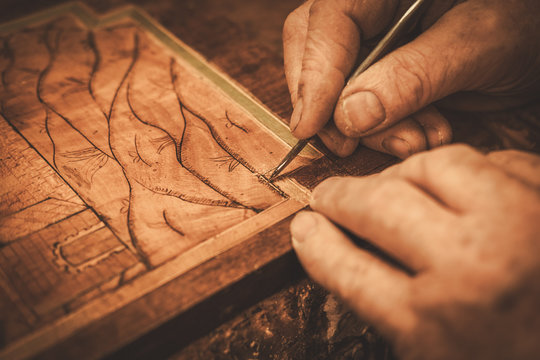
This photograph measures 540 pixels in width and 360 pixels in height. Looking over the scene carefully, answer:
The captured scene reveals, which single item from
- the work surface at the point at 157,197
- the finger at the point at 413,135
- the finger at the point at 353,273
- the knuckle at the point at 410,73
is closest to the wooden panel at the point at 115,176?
the work surface at the point at 157,197

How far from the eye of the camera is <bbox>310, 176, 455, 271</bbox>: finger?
71 centimetres

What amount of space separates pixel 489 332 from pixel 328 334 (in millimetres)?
645

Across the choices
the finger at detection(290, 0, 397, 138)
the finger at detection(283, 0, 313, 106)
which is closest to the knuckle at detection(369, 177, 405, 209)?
the finger at detection(290, 0, 397, 138)

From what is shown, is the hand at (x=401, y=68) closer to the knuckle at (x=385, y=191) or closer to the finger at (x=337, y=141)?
the finger at (x=337, y=141)

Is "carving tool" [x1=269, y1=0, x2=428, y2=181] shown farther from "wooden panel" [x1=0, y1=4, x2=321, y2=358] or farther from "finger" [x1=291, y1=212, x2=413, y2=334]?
"finger" [x1=291, y1=212, x2=413, y2=334]

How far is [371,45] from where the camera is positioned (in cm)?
138

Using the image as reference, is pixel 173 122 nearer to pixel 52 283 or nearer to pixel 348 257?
pixel 52 283

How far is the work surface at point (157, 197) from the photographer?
0.87m

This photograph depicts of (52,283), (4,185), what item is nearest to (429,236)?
(52,283)

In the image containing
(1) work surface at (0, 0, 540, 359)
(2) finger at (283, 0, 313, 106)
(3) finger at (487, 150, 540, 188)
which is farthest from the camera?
(2) finger at (283, 0, 313, 106)

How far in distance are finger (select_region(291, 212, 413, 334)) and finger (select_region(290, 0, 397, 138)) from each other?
34 cm

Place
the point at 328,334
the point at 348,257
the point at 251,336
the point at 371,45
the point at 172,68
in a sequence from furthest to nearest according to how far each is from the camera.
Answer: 1. the point at 172,68
2. the point at 371,45
3. the point at 328,334
4. the point at 251,336
5. the point at 348,257

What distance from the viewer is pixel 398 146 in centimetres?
115

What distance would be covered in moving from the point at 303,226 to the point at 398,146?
449 millimetres
